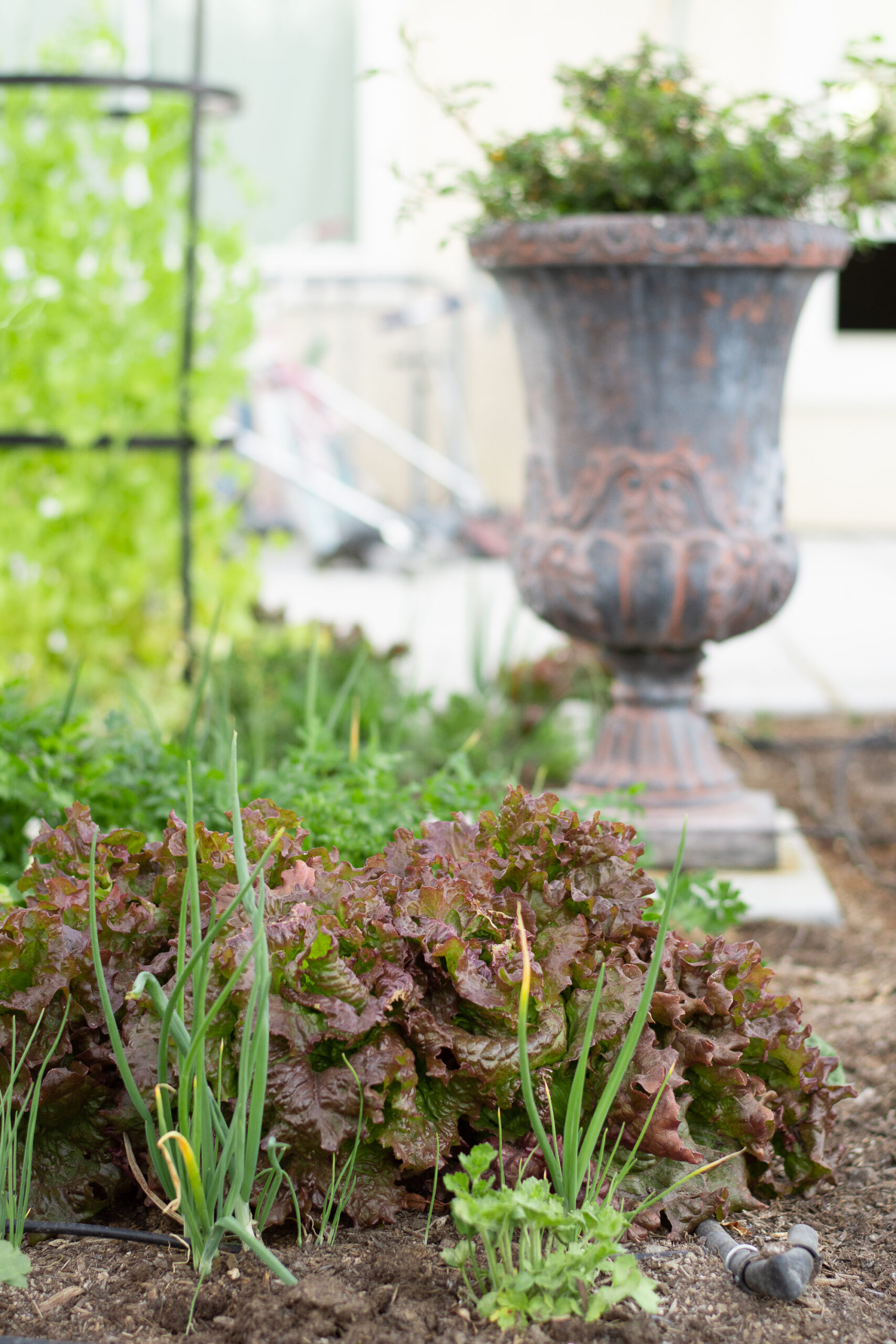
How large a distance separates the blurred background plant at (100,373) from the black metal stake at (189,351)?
0.09 ft

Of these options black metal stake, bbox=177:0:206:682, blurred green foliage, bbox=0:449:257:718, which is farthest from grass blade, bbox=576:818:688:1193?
blurred green foliage, bbox=0:449:257:718

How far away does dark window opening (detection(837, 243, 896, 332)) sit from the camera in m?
8.41

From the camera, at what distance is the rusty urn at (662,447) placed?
7.66 feet

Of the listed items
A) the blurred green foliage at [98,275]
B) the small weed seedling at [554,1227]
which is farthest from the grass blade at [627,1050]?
the blurred green foliage at [98,275]

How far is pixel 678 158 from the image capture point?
2379 millimetres

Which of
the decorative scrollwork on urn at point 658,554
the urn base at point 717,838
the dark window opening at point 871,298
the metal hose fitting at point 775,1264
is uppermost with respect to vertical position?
the dark window opening at point 871,298

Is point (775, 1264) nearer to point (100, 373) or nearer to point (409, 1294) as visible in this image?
point (409, 1294)

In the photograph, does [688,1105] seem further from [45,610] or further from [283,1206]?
[45,610]

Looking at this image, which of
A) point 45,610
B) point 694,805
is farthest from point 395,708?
point 45,610

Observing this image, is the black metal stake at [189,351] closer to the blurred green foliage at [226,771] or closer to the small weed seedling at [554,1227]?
the blurred green foliage at [226,771]

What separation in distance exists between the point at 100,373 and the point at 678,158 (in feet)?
4.81

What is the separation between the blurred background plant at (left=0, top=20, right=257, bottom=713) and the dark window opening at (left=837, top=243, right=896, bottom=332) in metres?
6.01

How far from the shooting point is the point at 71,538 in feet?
10.7

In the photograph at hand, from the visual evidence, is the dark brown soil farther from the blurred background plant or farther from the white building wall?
the white building wall
